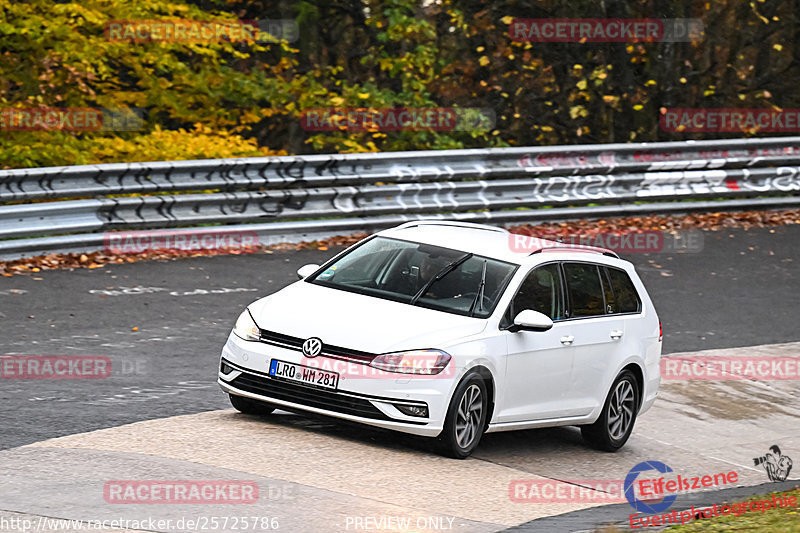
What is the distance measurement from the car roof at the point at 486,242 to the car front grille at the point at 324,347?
159 centimetres

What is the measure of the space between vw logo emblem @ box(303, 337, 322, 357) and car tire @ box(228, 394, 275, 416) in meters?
0.73

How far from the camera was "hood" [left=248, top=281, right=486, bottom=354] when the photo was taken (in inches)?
343

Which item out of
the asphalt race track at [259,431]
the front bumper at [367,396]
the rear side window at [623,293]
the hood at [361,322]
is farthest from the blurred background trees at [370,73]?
the front bumper at [367,396]

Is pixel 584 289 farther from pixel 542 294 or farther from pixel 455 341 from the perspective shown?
pixel 455 341

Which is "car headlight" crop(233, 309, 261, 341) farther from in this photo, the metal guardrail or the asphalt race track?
the metal guardrail

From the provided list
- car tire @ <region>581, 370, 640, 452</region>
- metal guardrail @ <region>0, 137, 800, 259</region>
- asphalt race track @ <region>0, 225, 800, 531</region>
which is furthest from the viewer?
metal guardrail @ <region>0, 137, 800, 259</region>

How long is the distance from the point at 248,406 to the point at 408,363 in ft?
4.81

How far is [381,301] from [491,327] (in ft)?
2.73

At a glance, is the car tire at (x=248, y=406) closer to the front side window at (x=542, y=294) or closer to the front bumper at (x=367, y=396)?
the front bumper at (x=367, y=396)

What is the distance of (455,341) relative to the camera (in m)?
8.79

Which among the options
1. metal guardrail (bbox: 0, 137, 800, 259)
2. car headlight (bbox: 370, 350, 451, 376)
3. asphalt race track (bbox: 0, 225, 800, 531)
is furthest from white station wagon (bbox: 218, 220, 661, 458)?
metal guardrail (bbox: 0, 137, 800, 259)

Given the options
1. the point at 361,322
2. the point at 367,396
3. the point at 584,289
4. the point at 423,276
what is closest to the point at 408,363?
the point at 367,396

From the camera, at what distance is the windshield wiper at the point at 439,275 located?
9430mm

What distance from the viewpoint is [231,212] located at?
1727 cm
